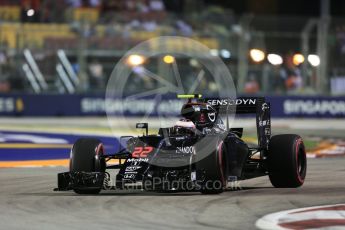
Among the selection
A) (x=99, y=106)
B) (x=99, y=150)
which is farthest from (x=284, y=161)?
(x=99, y=106)

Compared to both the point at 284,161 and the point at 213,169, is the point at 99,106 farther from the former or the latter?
the point at 213,169

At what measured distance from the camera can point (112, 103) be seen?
12016mm

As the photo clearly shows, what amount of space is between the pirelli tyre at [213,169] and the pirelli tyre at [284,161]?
3.74 ft

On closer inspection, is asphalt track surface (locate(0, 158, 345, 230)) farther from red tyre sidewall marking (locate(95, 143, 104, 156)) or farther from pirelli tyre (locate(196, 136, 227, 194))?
red tyre sidewall marking (locate(95, 143, 104, 156))

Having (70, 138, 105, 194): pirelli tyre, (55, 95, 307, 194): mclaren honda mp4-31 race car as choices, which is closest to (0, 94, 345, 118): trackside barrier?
(55, 95, 307, 194): mclaren honda mp4-31 race car

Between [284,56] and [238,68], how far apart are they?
2074 millimetres

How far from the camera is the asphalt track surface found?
8.13 meters

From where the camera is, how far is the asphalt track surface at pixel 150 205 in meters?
8.13

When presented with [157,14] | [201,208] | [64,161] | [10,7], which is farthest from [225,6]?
[201,208]

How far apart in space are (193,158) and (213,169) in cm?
34

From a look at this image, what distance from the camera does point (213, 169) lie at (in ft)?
33.5

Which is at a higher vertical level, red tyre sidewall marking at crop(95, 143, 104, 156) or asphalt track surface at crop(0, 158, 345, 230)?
red tyre sidewall marking at crop(95, 143, 104, 156)

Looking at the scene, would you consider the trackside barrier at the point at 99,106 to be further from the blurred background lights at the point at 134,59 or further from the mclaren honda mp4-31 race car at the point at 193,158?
the mclaren honda mp4-31 race car at the point at 193,158

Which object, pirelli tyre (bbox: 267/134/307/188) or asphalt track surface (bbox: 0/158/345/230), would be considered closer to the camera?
asphalt track surface (bbox: 0/158/345/230)
